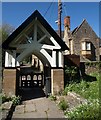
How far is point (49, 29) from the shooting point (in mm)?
12992

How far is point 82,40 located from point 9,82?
25765mm

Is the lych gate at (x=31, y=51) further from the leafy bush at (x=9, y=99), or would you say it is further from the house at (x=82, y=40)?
the house at (x=82, y=40)

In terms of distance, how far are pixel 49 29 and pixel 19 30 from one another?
1.67 metres

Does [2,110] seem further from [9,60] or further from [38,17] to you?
[38,17]

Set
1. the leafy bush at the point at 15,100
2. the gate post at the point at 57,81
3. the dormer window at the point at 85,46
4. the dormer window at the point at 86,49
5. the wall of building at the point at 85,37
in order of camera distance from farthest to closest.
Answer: the wall of building at the point at 85,37, the dormer window at the point at 86,49, the dormer window at the point at 85,46, the gate post at the point at 57,81, the leafy bush at the point at 15,100

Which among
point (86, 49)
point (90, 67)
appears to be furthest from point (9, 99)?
point (86, 49)

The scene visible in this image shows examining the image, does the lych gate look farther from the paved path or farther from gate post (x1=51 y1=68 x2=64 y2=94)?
the paved path

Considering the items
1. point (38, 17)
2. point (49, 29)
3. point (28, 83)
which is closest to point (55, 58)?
point (49, 29)

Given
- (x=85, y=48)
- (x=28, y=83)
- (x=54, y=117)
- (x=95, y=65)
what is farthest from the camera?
(x=85, y=48)

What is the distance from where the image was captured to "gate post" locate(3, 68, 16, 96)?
39.9 ft

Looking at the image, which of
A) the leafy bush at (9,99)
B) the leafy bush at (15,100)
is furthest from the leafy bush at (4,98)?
the leafy bush at (15,100)

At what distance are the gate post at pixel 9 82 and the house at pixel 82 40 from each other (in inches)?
951

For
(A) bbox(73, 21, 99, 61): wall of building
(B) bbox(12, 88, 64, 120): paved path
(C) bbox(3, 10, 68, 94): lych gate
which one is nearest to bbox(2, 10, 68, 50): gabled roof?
(C) bbox(3, 10, 68, 94): lych gate

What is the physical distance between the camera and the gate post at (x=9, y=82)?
1216cm
